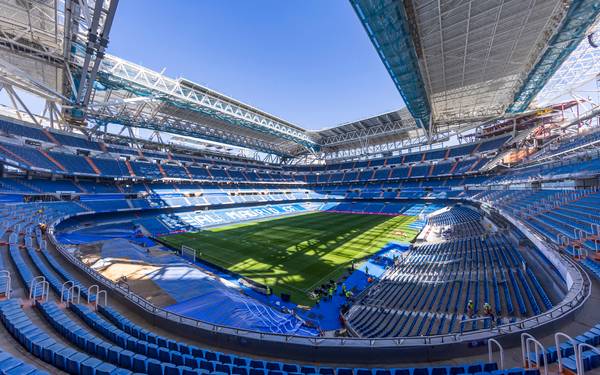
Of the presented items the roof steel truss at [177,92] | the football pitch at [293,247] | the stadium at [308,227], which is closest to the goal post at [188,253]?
the stadium at [308,227]

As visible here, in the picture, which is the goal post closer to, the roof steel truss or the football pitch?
the football pitch

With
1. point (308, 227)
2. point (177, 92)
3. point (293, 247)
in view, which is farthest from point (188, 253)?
point (177, 92)

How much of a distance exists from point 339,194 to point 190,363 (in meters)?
51.8

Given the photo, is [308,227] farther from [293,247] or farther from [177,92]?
[177,92]

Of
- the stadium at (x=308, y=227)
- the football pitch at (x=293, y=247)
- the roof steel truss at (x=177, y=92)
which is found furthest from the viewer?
the roof steel truss at (x=177, y=92)

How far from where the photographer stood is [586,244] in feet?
30.5

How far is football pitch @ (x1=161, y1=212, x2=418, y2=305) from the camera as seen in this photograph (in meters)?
15.6

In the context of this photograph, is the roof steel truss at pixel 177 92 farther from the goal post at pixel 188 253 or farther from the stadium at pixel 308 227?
the goal post at pixel 188 253

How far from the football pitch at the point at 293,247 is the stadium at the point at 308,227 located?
239mm

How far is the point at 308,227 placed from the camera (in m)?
31.1

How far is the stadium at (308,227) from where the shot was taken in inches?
194

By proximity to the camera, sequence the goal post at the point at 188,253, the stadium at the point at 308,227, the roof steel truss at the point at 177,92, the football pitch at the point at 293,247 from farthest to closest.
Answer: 1. the roof steel truss at the point at 177,92
2. the goal post at the point at 188,253
3. the football pitch at the point at 293,247
4. the stadium at the point at 308,227

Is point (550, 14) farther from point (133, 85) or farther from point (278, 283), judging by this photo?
point (133, 85)

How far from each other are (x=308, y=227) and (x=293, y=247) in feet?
30.3
